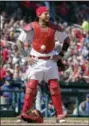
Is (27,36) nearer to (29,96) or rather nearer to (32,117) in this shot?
(29,96)

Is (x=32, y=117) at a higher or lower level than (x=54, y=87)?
lower

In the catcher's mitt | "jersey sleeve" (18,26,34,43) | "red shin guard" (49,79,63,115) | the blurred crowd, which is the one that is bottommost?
the catcher's mitt

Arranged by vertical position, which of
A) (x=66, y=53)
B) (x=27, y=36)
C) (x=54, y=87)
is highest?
(x=66, y=53)

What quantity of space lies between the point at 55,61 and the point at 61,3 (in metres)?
15.0

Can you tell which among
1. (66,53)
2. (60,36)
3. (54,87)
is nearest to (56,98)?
(54,87)

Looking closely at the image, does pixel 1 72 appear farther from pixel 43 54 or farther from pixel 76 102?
pixel 43 54

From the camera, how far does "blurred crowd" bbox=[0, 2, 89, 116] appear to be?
1686 cm

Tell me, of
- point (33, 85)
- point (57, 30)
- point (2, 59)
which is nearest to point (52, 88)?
point (33, 85)

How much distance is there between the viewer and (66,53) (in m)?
18.7

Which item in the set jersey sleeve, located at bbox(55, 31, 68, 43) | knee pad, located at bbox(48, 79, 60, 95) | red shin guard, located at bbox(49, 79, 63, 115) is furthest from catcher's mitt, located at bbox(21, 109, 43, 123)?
jersey sleeve, located at bbox(55, 31, 68, 43)

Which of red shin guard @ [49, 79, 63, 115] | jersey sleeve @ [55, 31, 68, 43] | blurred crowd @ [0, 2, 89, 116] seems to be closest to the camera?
red shin guard @ [49, 79, 63, 115]

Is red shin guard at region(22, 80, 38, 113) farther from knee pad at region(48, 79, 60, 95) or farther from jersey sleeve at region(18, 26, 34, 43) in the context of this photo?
jersey sleeve at region(18, 26, 34, 43)

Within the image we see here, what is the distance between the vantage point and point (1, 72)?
1579 centimetres

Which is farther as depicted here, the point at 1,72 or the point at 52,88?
the point at 1,72
